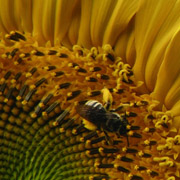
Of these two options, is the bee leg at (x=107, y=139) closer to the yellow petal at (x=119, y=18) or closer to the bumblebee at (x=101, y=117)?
the bumblebee at (x=101, y=117)

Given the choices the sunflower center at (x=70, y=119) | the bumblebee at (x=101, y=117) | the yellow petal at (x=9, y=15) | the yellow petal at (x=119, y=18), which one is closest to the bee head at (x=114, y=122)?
the bumblebee at (x=101, y=117)

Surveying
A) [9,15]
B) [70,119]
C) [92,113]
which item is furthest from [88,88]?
[9,15]

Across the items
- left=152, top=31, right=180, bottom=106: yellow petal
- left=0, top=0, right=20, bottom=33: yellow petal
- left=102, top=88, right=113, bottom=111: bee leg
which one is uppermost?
left=0, top=0, right=20, bottom=33: yellow petal

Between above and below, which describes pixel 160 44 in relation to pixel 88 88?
above

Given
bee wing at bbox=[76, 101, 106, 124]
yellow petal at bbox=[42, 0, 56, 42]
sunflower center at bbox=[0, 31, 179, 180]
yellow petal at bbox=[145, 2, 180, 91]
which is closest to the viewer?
bee wing at bbox=[76, 101, 106, 124]

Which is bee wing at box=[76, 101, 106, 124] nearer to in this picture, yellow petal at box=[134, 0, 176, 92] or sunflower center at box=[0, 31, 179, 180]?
sunflower center at box=[0, 31, 179, 180]

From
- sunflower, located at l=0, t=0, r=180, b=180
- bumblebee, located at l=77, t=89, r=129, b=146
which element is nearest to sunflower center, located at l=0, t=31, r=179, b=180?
sunflower, located at l=0, t=0, r=180, b=180

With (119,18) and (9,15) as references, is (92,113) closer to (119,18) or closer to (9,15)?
(119,18)

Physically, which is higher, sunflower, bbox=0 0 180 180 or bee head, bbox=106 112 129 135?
sunflower, bbox=0 0 180 180
